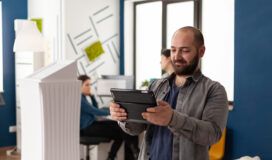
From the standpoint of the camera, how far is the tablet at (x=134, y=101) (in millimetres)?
1499

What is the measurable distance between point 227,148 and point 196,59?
2905 millimetres

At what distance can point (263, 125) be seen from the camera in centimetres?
390

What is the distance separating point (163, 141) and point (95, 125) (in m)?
2.98

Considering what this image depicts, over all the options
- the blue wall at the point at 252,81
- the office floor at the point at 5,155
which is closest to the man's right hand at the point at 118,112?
the blue wall at the point at 252,81

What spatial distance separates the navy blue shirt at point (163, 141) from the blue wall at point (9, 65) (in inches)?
182

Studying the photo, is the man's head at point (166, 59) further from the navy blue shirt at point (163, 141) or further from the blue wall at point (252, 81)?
the navy blue shirt at point (163, 141)

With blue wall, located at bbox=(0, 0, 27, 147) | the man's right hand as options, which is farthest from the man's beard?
blue wall, located at bbox=(0, 0, 27, 147)

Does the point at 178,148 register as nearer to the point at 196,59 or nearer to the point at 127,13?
the point at 196,59

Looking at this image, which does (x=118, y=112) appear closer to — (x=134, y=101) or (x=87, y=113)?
(x=134, y=101)

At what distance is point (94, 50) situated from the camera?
5859mm

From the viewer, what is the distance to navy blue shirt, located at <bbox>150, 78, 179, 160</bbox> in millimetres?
1589

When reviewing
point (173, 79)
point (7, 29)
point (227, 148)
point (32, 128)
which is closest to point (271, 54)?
point (227, 148)

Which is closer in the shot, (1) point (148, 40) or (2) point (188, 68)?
(2) point (188, 68)

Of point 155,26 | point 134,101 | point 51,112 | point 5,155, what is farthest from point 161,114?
point 5,155
